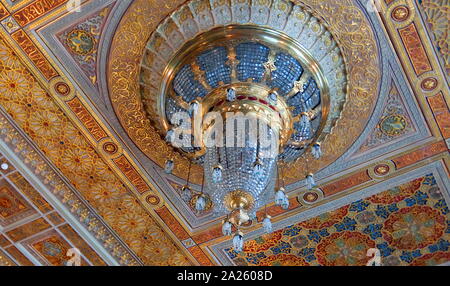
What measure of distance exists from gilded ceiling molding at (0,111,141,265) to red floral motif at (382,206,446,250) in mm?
2808

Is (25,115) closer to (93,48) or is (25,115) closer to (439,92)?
(93,48)

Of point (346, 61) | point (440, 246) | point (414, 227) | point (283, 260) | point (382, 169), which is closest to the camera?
point (346, 61)

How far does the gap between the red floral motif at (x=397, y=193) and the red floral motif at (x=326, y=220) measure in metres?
0.32

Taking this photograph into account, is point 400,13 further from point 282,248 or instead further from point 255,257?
point 255,257

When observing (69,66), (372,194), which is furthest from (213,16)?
(372,194)

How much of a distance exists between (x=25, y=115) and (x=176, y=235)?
1997 mm

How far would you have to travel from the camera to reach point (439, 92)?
4207 mm

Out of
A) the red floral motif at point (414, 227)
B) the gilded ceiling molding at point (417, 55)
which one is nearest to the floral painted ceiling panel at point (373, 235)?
the red floral motif at point (414, 227)

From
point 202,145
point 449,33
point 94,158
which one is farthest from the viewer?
point 94,158

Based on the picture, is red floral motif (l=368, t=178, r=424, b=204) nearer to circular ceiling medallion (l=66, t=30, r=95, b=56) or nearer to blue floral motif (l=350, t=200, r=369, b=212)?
blue floral motif (l=350, t=200, r=369, b=212)

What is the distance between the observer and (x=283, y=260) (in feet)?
18.5

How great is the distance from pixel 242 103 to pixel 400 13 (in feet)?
4.54

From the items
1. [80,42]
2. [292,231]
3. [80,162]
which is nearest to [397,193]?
[292,231]

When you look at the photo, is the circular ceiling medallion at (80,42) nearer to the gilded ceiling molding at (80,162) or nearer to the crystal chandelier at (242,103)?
the gilded ceiling molding at (80,162)
